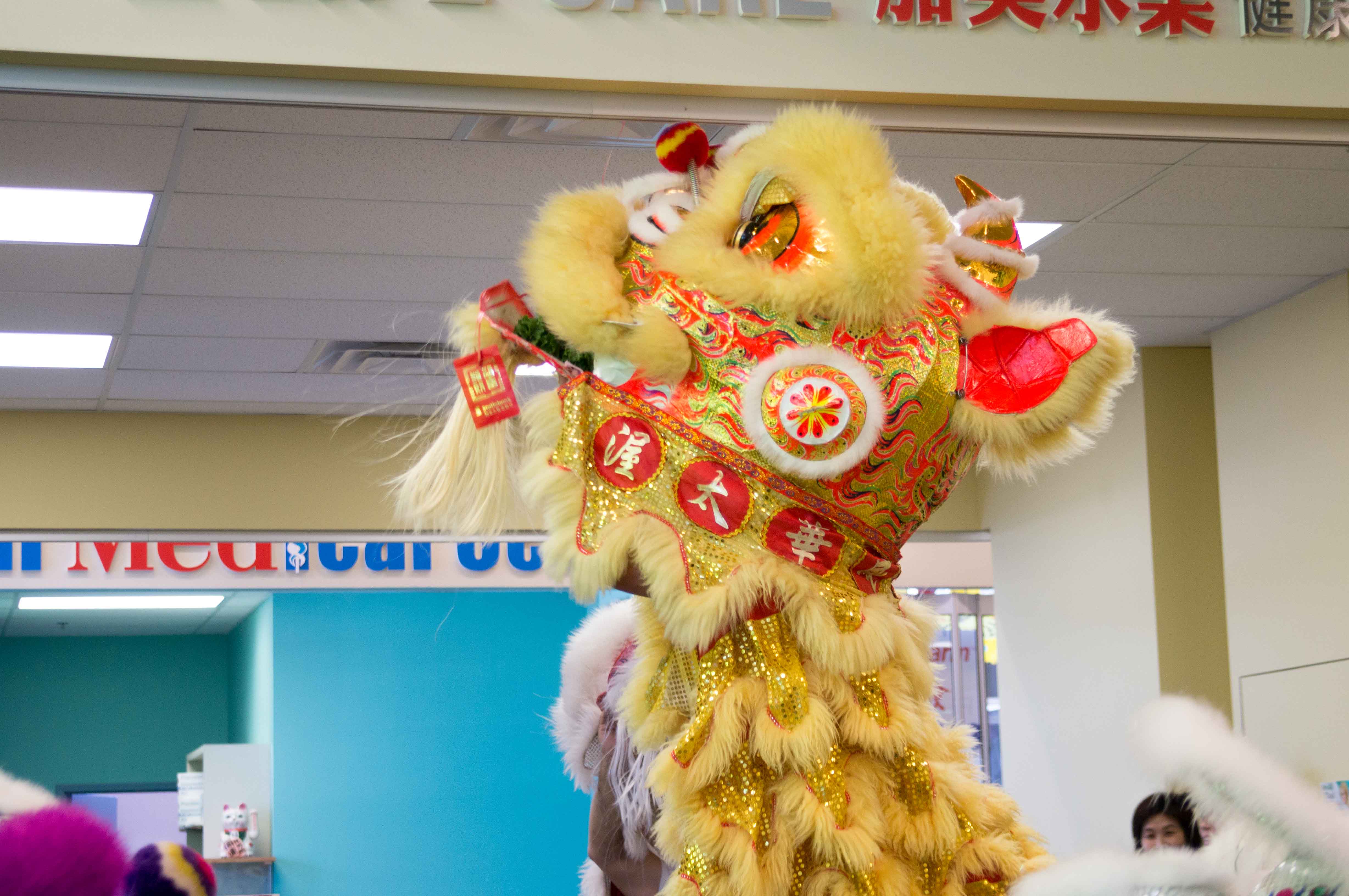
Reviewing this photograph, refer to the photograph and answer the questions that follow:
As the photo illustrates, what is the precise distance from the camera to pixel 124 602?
9.04 meters

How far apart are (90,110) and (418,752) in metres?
5.36

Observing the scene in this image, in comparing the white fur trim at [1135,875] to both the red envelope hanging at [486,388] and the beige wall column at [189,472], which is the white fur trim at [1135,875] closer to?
the red envelope hanging at [486,388]

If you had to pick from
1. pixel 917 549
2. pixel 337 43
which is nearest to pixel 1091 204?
pixel 337 43

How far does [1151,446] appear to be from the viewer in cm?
518

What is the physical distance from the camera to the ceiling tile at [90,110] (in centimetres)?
284

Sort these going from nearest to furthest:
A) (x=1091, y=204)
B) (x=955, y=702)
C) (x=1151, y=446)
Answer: (x=1091, y=204)
(x=1151, y=446)
(x=955, y=702)

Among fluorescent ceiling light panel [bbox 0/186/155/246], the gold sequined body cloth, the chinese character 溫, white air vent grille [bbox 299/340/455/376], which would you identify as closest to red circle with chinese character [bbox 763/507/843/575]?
the gold sequined body cloth

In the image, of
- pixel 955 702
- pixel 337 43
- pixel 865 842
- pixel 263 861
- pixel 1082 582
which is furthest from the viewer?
pixel 955 702

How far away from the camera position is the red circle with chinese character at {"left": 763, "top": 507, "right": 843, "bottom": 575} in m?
0.96

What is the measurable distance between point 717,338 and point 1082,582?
4919 mm

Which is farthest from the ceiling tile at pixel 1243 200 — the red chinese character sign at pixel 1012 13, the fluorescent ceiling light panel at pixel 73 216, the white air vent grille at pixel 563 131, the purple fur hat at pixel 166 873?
the purple fur hat at pixel 166 873

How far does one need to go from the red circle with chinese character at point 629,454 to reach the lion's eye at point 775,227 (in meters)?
0.14

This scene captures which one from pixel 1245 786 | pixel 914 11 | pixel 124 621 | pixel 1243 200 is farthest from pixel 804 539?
pixel 124 621

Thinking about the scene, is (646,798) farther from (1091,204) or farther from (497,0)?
(1091,204)
